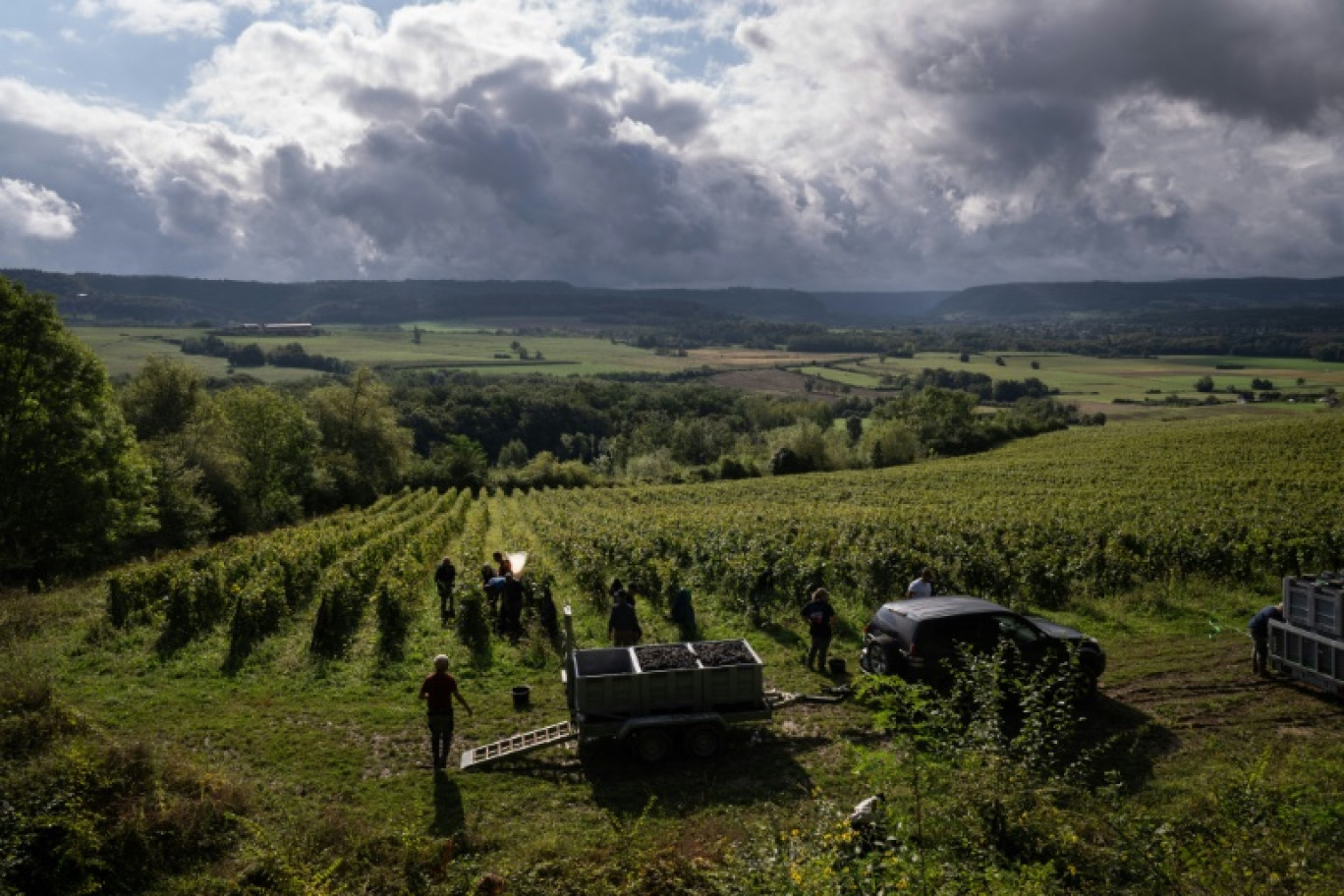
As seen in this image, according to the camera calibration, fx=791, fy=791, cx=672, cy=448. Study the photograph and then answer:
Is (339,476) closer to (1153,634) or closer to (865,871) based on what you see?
(1153,634)

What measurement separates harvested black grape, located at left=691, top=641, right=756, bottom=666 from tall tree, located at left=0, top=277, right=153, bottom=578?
25225 mm

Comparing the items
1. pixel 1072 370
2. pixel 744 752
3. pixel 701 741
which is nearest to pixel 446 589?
pixel 701 741

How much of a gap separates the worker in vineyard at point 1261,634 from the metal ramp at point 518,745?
12.3 metres

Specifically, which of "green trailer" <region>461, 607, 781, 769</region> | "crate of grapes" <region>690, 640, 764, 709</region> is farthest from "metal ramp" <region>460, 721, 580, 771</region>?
"crate of grapes" <region>690, 640, 764, 709</region>

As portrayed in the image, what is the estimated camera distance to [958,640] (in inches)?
518

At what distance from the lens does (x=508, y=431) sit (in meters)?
124

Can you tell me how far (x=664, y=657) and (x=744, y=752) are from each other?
76.5 inches

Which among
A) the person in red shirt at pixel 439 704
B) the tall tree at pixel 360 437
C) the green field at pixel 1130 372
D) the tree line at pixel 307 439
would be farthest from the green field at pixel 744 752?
the green field at pixel 1130 372

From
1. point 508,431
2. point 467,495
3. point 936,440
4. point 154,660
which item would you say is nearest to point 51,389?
point 154,660

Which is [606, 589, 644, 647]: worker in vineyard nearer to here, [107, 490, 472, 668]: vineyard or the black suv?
the black suv

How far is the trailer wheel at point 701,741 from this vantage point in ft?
38.9

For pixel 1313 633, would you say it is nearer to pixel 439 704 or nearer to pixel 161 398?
pixel 439 704

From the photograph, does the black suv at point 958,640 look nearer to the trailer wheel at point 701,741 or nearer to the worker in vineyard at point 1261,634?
the worker in vineyard at point 1261,634

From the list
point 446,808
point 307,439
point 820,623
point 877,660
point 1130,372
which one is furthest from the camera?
point 1130,372
